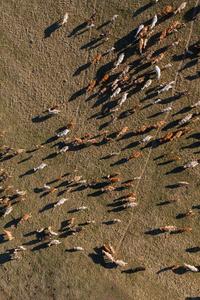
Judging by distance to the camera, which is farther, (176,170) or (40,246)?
(40,246)

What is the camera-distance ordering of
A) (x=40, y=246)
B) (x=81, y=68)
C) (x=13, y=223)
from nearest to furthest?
(x=81, y=68)
(x=40, y=246)
(x=13, y=223)

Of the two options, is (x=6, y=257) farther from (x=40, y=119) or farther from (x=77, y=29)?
(x=77, y=29)

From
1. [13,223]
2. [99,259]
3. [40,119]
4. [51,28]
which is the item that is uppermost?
[51,28]

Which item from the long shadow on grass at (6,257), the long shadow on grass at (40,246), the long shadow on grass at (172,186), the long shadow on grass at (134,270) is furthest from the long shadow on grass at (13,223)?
the long shadow on grass at (172,186)

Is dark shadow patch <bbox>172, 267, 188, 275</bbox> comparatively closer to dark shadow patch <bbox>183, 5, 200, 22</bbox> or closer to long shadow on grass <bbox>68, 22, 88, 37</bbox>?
dark shadow patch <bbox>183, 5, 200, 22</bbox>

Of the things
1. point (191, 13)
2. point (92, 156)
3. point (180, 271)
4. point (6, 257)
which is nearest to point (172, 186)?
point (180, 271)

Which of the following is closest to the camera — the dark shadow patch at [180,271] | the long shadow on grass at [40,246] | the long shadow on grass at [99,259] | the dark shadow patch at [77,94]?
the dark shadow patch at [180,271]

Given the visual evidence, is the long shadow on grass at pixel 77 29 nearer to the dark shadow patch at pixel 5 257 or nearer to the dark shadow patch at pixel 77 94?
the dark shadow patch at pixel 77 94

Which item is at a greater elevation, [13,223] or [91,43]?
[91,43]

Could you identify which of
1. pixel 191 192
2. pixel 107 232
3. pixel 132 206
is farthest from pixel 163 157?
pixel 107 232
